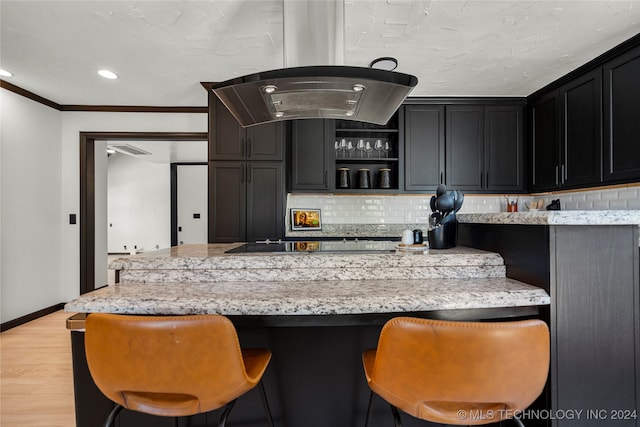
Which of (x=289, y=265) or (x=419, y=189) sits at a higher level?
(x=419, y=189)

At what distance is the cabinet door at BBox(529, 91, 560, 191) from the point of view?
118 inches

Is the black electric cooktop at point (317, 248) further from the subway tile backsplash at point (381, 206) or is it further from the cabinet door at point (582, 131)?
the cabinet door at point (582, 131)

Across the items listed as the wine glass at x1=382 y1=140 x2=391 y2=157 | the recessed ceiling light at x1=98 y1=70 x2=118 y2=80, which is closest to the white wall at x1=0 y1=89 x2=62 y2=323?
the recessed ceiling light at x1=98 y1=70 x2=118 y2=80

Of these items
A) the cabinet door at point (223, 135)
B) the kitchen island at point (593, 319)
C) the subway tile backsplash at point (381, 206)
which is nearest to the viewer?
the kitchen island at point (593, 319)

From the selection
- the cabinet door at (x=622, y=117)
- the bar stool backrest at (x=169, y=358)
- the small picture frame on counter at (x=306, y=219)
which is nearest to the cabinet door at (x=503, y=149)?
the cabinet door at (x=622, y=117)

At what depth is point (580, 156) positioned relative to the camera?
2717 millimetres

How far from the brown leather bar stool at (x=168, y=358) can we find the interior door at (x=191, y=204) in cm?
649

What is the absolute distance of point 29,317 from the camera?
3.28 metres

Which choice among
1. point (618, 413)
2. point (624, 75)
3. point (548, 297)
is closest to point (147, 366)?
point (548, 297)

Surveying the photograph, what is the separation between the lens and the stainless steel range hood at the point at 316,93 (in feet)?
4.41

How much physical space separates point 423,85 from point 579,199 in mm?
1824

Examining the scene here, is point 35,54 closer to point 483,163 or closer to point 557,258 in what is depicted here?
point 557,258

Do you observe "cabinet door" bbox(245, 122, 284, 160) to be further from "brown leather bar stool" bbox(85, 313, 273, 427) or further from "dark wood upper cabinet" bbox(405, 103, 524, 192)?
"brown leather bar stool" bbox(85, 313, 273, 427)

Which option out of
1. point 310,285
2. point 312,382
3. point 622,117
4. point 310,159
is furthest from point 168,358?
point 622,117
